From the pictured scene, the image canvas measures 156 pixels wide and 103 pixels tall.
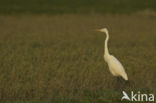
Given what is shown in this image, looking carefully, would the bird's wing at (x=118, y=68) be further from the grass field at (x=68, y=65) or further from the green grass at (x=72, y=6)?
the green grass at (x=72, y=6)

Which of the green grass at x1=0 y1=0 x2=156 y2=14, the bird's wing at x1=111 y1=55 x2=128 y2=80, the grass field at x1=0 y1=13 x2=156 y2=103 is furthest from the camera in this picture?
the green grass at x1=0 y1=0 x2=156 y2=14

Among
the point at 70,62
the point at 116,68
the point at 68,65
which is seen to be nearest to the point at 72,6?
the point at 70,62

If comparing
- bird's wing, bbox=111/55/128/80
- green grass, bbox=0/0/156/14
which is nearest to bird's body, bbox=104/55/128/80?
bird's wing, bbox=111/55/128/80

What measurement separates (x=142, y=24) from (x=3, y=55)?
40.8ft

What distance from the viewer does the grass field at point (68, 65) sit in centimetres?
785

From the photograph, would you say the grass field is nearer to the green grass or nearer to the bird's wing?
the bird's wing

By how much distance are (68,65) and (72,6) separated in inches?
993

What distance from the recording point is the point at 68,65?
10406 millimetres

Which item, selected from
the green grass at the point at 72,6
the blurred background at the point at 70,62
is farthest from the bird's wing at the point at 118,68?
the green grass at the point at 72,6

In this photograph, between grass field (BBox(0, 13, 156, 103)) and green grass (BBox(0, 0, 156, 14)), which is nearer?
grass field (BBox(0, 13, 156, 103))

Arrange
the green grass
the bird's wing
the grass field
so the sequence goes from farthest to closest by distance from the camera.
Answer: the green grass < the bird's wing < the grass field

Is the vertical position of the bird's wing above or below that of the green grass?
below

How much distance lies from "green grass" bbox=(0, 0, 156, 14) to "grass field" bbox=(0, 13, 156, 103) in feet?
40.1

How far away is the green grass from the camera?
31.7 metres
